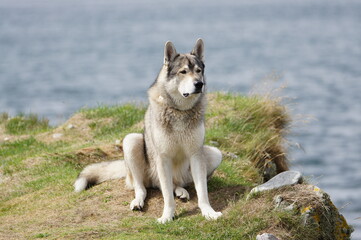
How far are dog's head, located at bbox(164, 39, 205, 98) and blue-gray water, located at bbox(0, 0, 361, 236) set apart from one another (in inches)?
161

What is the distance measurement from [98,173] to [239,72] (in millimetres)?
44635

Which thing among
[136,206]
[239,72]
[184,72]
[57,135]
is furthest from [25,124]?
[239,72]

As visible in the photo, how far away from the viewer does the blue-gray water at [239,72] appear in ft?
93.8

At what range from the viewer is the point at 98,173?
32.5 feet

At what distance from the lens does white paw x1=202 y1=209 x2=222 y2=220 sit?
790 centimetres

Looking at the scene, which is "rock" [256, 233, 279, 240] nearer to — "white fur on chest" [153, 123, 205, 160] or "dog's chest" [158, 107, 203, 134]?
"white fur on chest" [153, 123, 205, 160]

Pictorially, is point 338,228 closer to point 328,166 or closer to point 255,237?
point 255,237

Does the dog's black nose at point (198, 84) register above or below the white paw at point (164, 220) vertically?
above

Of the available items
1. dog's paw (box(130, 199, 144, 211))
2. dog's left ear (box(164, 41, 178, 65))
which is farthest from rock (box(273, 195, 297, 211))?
dog's left ear (box(164, 41, 178, 65))

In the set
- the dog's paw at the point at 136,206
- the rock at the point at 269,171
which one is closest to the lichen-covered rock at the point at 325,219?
the dog's paw at the point at 136,206

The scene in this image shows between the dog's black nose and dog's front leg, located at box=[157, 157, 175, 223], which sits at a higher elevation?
the dog's black nose

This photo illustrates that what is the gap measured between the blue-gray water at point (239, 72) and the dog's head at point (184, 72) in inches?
161

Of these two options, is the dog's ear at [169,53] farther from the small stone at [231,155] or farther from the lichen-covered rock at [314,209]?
the small stone at [231,155]

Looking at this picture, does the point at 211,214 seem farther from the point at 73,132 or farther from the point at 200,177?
the point at 73,132
